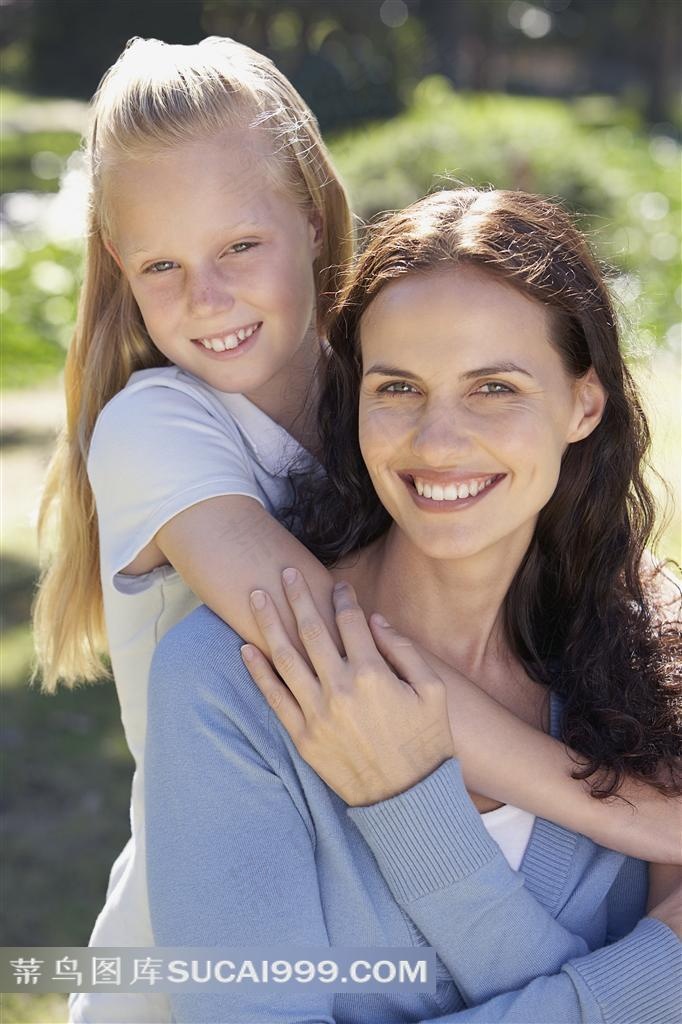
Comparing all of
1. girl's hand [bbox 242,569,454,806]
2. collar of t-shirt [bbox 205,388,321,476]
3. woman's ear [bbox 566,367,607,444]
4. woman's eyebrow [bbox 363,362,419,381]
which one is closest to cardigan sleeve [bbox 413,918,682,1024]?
girl's hand [bbox 242,569,454,806]

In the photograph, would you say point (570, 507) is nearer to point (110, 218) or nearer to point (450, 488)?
point (450, 488)

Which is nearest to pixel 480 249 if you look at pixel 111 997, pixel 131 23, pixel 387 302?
pixel 387 302

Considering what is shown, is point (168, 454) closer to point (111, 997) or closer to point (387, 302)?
point (387, 302)

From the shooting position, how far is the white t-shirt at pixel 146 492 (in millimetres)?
2299

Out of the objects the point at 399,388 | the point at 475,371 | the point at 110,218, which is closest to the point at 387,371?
the point at 399,388

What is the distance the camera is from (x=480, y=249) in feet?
6.35

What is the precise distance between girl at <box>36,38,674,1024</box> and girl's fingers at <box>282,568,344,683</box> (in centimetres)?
13

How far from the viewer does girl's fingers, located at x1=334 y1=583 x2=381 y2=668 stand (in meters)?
1.95

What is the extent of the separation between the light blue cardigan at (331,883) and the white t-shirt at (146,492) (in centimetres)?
41

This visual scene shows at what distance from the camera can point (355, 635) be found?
197 cm

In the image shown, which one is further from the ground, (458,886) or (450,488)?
(450,488)

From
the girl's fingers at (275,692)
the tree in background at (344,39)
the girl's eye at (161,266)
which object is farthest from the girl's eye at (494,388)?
the tree in background at (344,39)

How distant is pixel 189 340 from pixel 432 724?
96 cm

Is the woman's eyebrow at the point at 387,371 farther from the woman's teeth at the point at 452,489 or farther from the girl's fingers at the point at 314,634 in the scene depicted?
the girl's fingers at the point at 314,634
